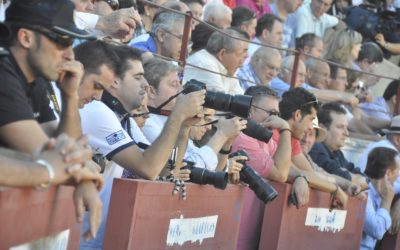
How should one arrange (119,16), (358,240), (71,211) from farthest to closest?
(358,240), (119,16), (71,211)

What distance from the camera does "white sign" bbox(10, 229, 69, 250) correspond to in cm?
422

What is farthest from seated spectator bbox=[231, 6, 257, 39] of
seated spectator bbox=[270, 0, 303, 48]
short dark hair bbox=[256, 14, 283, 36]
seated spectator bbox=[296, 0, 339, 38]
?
seated spectator bbox=[296, 0, 339, 38]

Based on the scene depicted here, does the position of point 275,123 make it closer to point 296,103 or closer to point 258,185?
point 296,103

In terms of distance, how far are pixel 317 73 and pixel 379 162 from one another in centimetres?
192

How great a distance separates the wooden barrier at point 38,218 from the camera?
3.95m

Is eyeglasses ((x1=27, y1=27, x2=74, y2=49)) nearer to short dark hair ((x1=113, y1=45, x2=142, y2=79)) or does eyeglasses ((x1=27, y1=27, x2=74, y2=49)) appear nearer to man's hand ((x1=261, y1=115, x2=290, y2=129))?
short dark hair ((x1=113, y1=45, x2=142, y2=79))

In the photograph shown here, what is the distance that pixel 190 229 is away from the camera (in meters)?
6.54

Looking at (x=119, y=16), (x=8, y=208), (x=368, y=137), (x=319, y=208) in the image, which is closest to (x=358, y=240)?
(x=319, y=208)

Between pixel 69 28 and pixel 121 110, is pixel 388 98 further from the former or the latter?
pixel 69 28

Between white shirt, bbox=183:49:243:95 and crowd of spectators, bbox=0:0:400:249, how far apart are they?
17mm

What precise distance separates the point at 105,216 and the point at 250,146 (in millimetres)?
2386

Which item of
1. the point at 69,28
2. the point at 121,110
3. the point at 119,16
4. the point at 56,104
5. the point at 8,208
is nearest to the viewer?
the point at 8,208

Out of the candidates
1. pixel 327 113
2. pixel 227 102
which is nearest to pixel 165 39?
pixel 227 102

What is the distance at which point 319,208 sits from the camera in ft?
29.3
